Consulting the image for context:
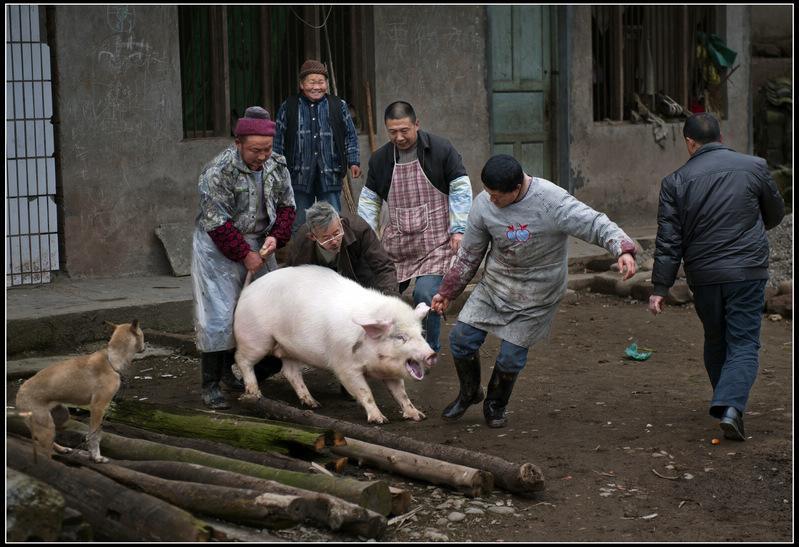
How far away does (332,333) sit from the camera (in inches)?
264

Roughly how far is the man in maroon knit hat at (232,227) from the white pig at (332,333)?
127 millimetres

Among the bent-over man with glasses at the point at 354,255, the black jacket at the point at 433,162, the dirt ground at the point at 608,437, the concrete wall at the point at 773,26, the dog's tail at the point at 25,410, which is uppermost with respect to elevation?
the concrete wall at the point at 773,26

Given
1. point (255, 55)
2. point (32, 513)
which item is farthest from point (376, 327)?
point (255, 55)

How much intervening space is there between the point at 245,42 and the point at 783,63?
28.4 ft

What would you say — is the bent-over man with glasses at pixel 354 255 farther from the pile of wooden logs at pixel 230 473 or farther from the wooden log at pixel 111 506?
the wooden log at pixel 111 506

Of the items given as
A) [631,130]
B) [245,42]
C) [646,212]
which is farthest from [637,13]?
[245,42]

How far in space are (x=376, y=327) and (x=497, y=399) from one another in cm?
82

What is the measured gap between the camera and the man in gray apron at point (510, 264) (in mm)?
6180

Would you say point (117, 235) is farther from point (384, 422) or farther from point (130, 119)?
point (384, 422)

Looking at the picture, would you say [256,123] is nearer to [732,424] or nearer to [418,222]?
[418,222]

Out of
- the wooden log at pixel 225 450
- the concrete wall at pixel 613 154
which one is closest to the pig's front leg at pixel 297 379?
the wooden log at pixel 225 450

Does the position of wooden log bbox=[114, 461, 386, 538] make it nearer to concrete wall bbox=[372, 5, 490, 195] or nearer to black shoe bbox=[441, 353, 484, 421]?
black shoe bbox=[441, 353, 484, 421]

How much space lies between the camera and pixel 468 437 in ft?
21.3

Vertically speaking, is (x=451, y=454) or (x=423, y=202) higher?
(x=423, y=202)
